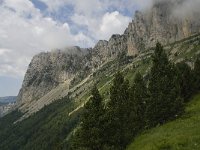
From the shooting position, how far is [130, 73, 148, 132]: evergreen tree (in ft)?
190

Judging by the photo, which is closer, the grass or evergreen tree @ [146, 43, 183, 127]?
the grass

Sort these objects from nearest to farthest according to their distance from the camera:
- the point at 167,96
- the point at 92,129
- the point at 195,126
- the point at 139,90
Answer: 1. the point at 195,126
2. the point at 92,129
3. the point at 167,96
4. the point at 139,90

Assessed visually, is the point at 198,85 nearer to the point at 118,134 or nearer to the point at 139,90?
the point at 139,90

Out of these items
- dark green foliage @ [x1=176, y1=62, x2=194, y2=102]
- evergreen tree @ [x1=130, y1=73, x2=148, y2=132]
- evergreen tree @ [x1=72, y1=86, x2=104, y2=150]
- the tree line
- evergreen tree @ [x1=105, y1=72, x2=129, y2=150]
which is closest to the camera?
evergreen tree @ [x1=72, y1=86, x2=104, y2=150]

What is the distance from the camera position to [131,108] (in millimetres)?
60344

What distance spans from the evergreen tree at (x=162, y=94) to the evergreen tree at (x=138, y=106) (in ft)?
8.30

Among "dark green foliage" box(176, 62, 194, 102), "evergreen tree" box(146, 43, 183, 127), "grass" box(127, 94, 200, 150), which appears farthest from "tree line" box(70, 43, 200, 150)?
"dark green foliage" box(176, 62, 194, 102)

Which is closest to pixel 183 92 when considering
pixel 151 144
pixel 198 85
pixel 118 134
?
pixel 198 85

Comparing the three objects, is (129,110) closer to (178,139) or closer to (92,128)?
(92,128)

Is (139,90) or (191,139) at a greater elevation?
(139,90)

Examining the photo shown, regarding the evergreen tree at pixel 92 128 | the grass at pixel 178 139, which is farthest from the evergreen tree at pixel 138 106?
the evergreen tree at pixel 92 128

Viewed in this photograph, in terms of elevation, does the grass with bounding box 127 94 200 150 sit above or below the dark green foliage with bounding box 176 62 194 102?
below

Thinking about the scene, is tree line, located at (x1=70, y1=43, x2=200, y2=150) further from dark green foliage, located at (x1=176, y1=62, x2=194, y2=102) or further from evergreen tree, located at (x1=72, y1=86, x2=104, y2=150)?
dark green foliage, located at (x1=176, y1=62, x2=194, y2=102)

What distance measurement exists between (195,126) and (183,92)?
34.6 meters
